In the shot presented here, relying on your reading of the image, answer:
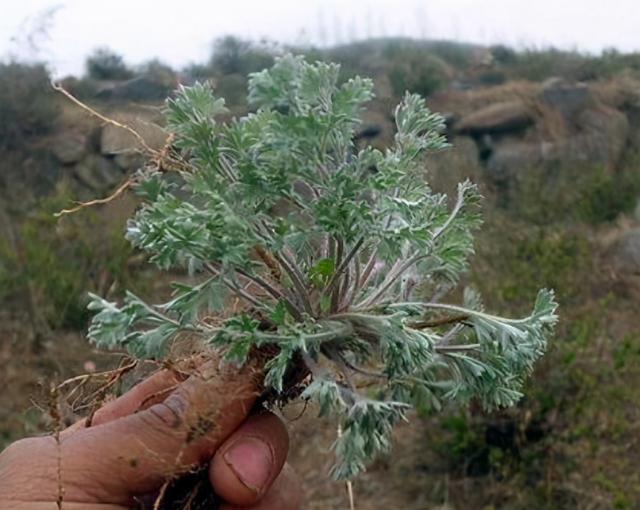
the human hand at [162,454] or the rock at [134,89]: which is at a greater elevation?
the human hand at [162,454]

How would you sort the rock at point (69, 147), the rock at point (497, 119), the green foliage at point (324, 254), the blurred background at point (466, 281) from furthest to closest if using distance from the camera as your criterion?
the rock at point (497, 119), the rock at point (69, 147), the blurred background at point (466, 281), the green foliage at point (324, 254)

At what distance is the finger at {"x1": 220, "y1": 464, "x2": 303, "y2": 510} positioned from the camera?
1494 millimetres

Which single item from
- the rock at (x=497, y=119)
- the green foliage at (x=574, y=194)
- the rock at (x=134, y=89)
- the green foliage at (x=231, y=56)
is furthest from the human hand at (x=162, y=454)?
the rock at (x=497, y=119)

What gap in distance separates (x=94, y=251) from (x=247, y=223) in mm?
5790

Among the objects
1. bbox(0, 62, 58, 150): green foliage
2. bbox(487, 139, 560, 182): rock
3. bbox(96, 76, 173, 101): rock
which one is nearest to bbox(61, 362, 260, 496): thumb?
bbox(96, 76, 173, 101): rock

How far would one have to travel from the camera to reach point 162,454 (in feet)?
4.52

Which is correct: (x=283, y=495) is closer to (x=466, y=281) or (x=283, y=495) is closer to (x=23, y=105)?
(x=466, y=281)

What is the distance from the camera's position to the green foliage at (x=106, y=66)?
751 cm

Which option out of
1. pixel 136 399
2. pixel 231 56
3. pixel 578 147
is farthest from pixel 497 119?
pixel 136 399

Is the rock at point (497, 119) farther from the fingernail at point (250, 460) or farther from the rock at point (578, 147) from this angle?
the fingernail at point (250, 460)

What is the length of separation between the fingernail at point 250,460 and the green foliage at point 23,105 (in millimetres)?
7227

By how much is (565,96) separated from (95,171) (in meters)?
6.78

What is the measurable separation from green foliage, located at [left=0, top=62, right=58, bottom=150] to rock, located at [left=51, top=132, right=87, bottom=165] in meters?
0.18

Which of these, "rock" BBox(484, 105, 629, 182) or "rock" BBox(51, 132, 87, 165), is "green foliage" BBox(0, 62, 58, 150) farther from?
"rock" BBox(484, 105, 629, 182)
